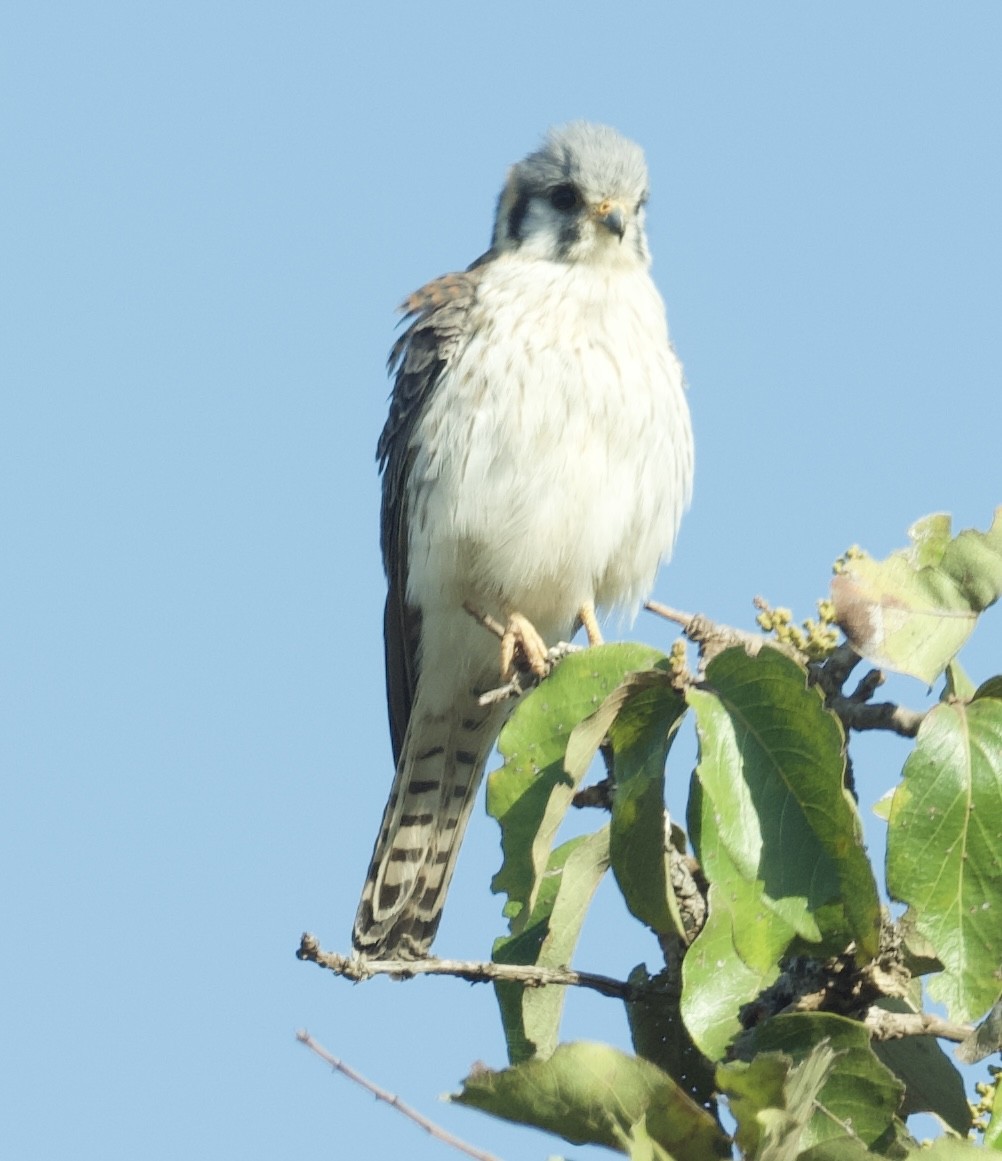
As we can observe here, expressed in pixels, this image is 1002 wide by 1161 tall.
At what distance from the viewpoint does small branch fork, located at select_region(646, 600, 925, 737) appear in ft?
7.87

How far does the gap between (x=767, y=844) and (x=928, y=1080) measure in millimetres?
528

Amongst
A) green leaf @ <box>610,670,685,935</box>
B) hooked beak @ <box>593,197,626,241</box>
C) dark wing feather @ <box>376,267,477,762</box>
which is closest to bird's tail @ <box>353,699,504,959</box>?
dark wing feather @ <box>376,267,477,762</box>

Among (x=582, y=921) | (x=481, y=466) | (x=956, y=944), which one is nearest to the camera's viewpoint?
(x=956, y=944)

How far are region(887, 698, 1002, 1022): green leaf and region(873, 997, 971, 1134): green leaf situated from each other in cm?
30

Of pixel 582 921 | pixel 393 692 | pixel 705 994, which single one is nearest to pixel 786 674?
pixel 705 994

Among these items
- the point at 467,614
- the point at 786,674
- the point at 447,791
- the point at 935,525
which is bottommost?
the point at 447,791

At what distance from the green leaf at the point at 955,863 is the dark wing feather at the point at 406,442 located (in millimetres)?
3165

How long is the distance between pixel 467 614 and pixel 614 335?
1005 mm

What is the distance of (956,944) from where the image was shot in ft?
6.93

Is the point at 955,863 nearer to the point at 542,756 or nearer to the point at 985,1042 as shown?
the point at 985,1042

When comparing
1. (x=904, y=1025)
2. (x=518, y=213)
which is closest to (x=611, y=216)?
(x=518, y=213)

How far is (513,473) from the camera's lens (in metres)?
4.75

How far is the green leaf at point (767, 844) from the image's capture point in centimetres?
210

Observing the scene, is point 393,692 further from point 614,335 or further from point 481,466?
point 614,335
